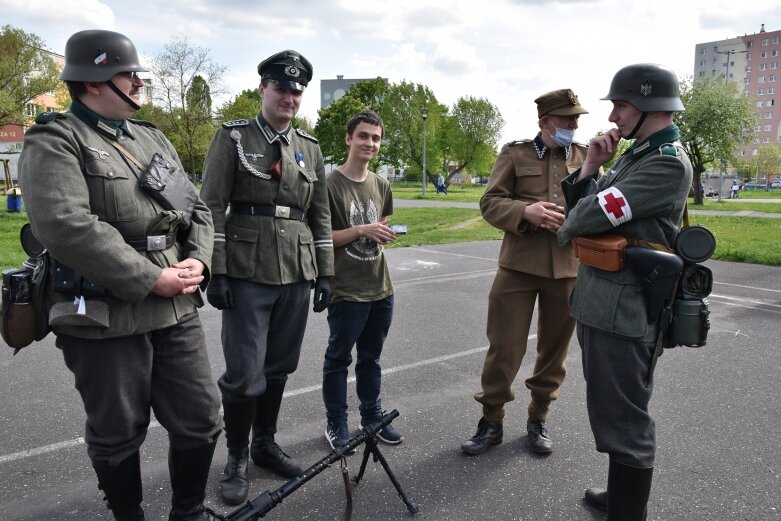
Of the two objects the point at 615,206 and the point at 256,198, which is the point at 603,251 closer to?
the point at 615,206

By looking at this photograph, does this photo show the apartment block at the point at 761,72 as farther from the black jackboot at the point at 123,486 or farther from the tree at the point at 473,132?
the black jackboot at the point at 123,486

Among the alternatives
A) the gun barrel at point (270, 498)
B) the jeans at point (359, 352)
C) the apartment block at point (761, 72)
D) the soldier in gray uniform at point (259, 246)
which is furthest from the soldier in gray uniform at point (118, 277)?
the apartment block at point (761, 72)

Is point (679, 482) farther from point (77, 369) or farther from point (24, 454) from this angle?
Result: point (24, 454)

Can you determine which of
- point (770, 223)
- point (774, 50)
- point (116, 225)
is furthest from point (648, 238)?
point (774, 50)

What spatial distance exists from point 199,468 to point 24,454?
156 centimetres

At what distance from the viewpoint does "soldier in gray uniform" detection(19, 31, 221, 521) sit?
219 cm

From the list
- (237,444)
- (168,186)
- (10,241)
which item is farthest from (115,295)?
(10,241)

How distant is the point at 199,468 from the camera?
2631 mm

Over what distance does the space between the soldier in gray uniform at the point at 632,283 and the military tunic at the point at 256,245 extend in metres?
1.49

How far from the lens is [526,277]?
12.0ft

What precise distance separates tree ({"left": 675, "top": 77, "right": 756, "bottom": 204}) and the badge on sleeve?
1191 inches

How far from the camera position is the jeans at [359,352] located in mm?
3639

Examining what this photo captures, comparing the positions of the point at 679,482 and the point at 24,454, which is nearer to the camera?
the point at 679,482

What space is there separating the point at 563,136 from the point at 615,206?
1100 millimetres
